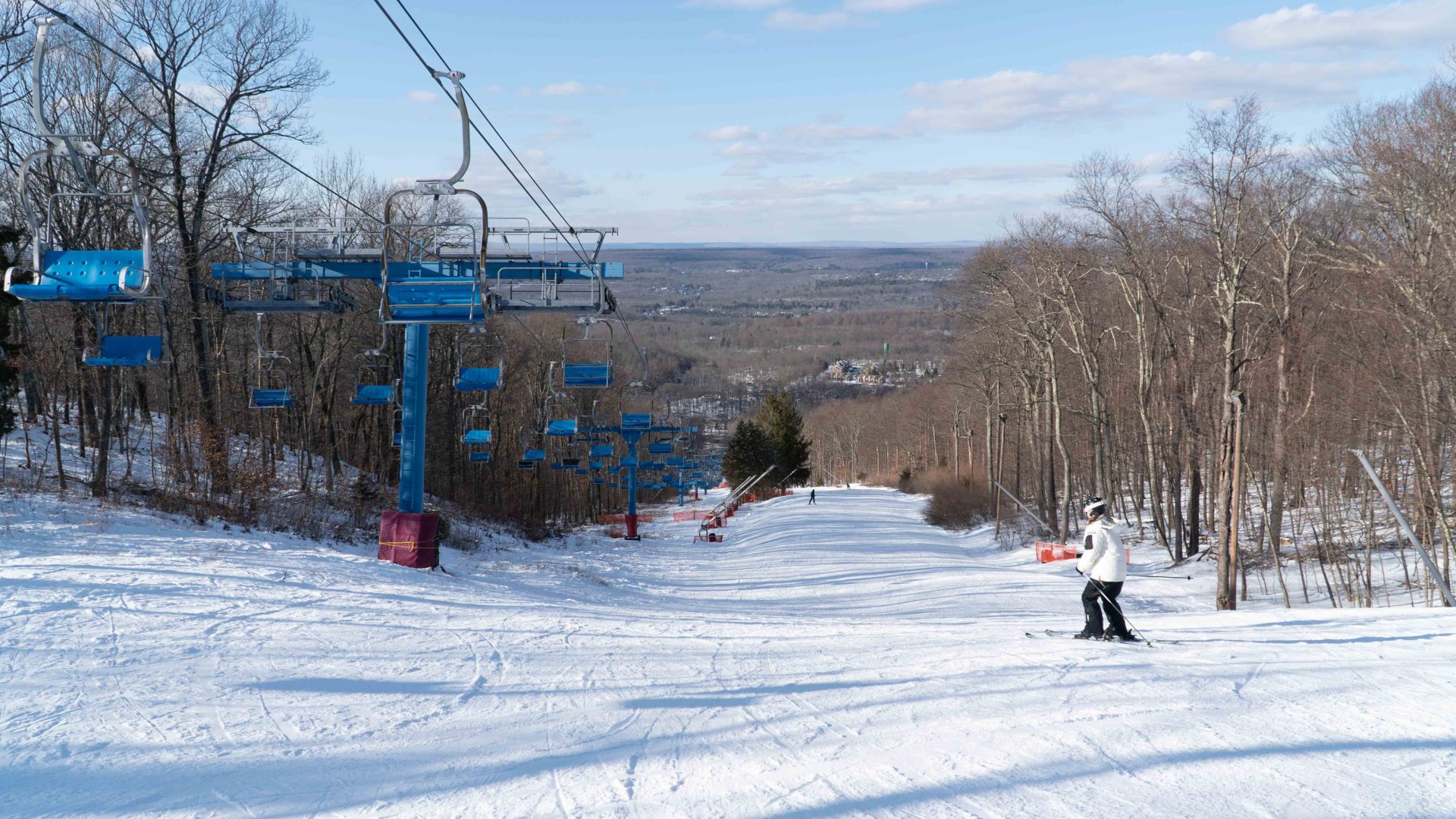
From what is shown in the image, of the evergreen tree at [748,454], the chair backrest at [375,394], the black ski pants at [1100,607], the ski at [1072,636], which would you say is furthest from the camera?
the evergreen tree at [748,454]

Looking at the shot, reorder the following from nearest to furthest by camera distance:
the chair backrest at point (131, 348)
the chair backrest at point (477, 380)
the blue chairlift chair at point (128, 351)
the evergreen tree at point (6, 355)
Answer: the blue chairlift chair at point (128, 351) < the chair backrest at point (131, 348) < the evergreen tree at point (6, 355) < the chair backrest at point (477, 380)

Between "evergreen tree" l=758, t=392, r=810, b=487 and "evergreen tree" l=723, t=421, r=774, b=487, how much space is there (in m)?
1.39

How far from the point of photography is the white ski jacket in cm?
1158

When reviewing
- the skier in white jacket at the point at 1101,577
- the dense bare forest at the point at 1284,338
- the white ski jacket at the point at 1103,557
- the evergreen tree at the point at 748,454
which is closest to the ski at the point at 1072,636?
the skier in white jacket at the point at 1101,577

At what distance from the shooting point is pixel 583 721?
7516 millimetres

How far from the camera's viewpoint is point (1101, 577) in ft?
38.0

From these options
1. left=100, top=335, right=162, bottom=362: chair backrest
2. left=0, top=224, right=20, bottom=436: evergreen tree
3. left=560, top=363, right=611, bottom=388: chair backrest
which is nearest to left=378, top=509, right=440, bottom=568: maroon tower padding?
left=100, top=335, right=162, bottom=362: chair backrest

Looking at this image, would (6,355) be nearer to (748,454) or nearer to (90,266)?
(90,266)

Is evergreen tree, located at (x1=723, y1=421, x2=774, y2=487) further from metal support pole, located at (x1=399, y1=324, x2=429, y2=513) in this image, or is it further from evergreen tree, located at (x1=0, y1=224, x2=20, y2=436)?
→ metal support pole, located at (x1=399, y1=324, x2=429, y2=513)

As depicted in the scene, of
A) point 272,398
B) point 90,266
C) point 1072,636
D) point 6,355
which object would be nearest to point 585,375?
point 272,398

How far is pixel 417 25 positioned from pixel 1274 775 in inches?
427

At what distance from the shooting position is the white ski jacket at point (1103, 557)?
11.6 metres

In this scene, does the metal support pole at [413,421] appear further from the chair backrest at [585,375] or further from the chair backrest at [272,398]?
the chair backrest at [585,375]

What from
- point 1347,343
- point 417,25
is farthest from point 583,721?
point 1347,343
